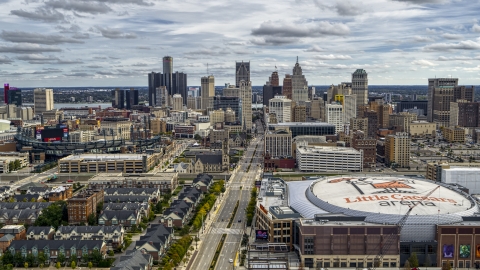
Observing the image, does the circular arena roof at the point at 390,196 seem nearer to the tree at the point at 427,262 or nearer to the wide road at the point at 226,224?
the tree at the point at 427,262

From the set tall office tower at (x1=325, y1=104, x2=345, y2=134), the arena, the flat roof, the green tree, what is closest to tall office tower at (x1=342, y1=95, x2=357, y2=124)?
tall office tower at (x1=325, y1=104, x2=345, y2=134)

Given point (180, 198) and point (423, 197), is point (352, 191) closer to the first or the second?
point (423, 197)

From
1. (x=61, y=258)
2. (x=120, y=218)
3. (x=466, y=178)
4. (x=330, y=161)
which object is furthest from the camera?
(x=330, y=161)

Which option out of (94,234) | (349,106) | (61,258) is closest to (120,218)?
(94,234)

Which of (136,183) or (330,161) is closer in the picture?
(136,183)

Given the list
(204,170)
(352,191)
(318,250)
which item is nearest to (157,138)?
(204,170)

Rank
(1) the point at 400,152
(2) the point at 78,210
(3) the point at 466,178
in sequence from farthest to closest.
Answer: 1. (1) the point at 400,152
2. (3) the point at 466,178
3. (2) the point at 78,210

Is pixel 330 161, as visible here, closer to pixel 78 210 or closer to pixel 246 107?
pixel 78 210
